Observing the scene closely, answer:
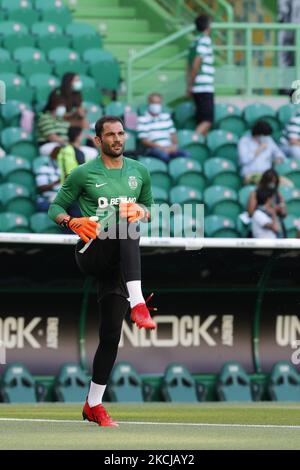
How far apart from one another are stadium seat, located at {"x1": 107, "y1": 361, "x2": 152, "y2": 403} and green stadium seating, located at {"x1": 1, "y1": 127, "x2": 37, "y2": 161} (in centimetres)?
387

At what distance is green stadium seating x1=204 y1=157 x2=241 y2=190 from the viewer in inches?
660

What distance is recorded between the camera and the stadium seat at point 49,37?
18328 mm

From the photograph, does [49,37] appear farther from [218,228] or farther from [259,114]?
[218,228]

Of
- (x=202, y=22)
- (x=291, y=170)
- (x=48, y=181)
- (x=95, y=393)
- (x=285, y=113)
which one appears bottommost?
(x=95, y=393)

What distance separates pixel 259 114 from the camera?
17.9m

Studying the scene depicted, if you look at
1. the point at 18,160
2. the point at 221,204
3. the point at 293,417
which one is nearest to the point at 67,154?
the point at 18,160

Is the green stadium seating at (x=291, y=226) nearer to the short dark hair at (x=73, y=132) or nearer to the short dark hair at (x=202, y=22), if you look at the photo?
the short dark hair at (x=73, y=132)

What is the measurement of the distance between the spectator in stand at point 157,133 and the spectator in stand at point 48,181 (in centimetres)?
149

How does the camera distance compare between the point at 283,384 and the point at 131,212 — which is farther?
the point at 283,384

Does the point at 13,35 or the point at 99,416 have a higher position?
the point at 13,35

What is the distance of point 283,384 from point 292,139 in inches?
185

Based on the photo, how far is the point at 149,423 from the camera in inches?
391

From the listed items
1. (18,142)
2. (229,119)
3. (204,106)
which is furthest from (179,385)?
(229,119)

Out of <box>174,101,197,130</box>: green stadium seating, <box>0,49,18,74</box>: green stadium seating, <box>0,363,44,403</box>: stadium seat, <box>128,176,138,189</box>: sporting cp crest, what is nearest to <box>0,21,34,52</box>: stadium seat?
<box>0,49,18,74</box>: green stadium seating
